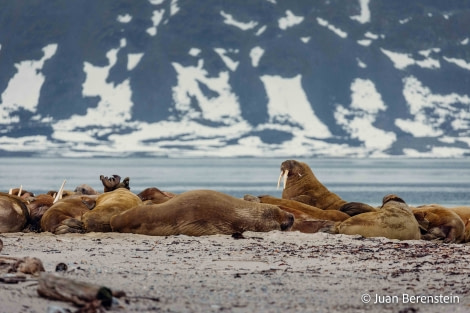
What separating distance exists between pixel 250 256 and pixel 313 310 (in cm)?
369

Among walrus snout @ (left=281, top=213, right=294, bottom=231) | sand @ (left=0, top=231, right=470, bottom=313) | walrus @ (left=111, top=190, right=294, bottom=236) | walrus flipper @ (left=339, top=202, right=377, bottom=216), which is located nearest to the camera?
sand @ (left=0, top=231, right=470, bottom=313)

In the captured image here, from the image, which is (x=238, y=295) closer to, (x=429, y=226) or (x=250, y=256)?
(x=250, y=256)

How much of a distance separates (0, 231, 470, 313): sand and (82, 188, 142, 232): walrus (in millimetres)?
313

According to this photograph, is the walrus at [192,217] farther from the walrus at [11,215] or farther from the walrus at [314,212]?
the walrus at [11,215]

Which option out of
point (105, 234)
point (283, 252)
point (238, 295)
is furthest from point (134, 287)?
point (105, 234)

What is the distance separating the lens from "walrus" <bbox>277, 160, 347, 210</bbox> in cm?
1709

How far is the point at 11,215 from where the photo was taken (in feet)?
46.6

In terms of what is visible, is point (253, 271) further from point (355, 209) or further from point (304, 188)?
point (304, 188)

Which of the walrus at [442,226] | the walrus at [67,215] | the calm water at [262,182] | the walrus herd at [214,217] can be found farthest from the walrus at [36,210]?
the calm water at [262,182]

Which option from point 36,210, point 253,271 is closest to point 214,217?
point 36,210

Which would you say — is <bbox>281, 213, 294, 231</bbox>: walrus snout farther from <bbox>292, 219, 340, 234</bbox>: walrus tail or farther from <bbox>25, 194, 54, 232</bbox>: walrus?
<bbox>25, 194, 54, 232</bbox>: walrus

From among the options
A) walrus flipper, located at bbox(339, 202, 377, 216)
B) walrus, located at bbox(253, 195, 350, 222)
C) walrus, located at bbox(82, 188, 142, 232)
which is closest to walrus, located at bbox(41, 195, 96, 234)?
walrus, located at bbox(82, 188, 142, 232)

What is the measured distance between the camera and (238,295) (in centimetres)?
792

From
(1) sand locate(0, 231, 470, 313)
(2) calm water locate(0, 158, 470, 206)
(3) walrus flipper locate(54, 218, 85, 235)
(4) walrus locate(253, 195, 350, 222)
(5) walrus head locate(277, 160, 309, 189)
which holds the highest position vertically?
(2) calm water locate(0, 158, 470, 206)
